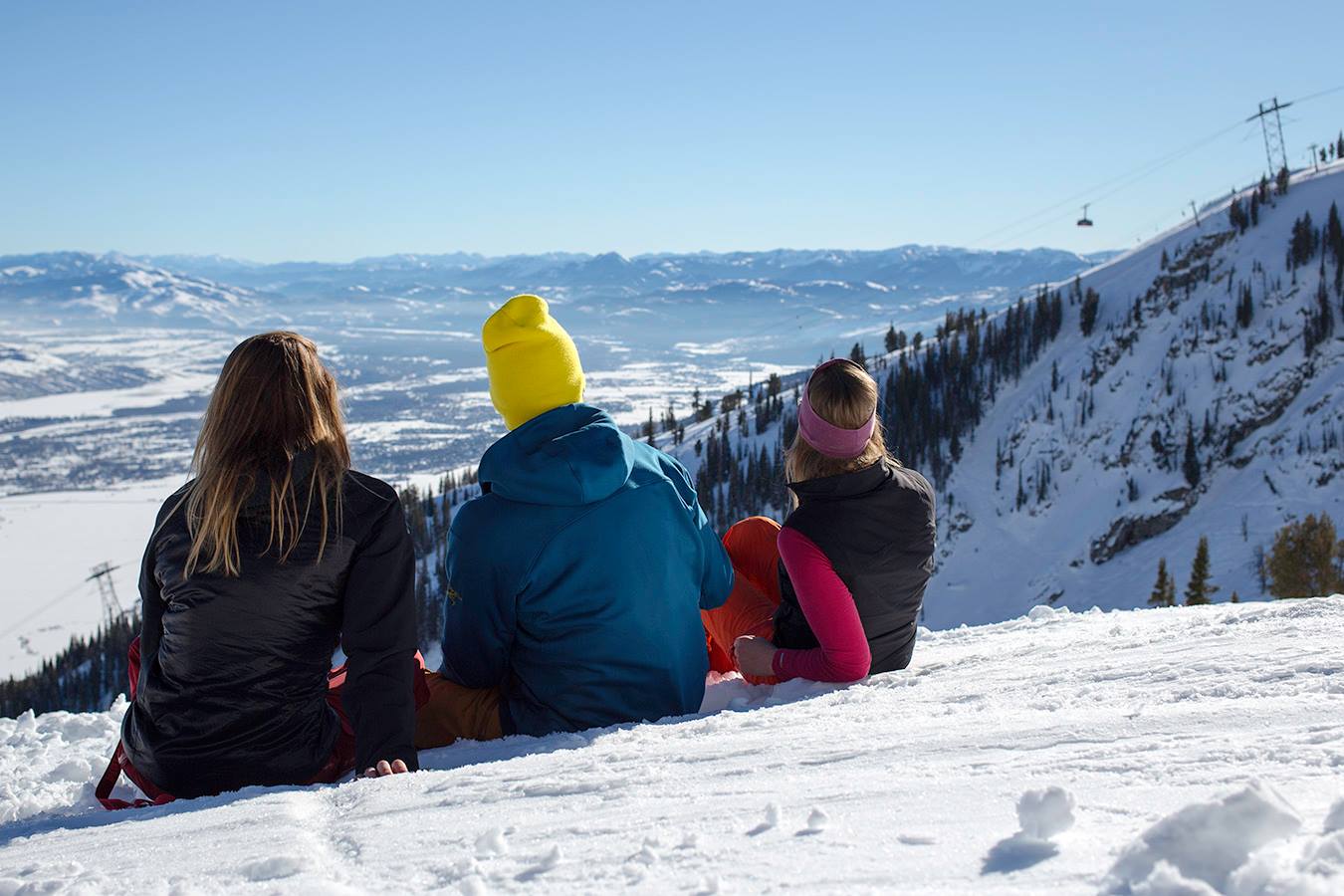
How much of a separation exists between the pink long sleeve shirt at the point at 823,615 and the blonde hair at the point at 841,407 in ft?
1.23

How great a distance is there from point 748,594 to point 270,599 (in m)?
2.86

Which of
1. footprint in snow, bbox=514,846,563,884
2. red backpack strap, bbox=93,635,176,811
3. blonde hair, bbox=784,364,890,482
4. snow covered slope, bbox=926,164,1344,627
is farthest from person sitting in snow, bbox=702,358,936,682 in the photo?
snow covered slope, bbox=926,164,1344,627

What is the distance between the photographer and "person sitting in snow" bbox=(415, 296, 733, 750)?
12.5ft

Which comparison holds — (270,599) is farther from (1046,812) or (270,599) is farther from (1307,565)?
(1307,565)

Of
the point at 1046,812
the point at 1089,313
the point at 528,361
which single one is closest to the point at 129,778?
the point at 528,361

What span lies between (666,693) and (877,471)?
1561 mm

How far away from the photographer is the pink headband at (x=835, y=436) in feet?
14.1

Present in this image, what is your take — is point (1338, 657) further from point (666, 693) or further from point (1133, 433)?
point (1133, 433)

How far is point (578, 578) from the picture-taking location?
392cm

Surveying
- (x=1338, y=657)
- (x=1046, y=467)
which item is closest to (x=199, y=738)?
(x=1338, y=657)

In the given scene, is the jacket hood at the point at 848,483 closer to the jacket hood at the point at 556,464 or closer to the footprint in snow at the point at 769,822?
the jacket hood at the point at 556,464

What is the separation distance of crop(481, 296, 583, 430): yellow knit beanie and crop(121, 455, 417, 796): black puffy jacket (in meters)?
0.77

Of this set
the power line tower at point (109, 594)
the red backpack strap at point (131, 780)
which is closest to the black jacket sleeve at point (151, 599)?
the red backpack strap at point (131, 780)

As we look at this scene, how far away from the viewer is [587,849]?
238 cm
